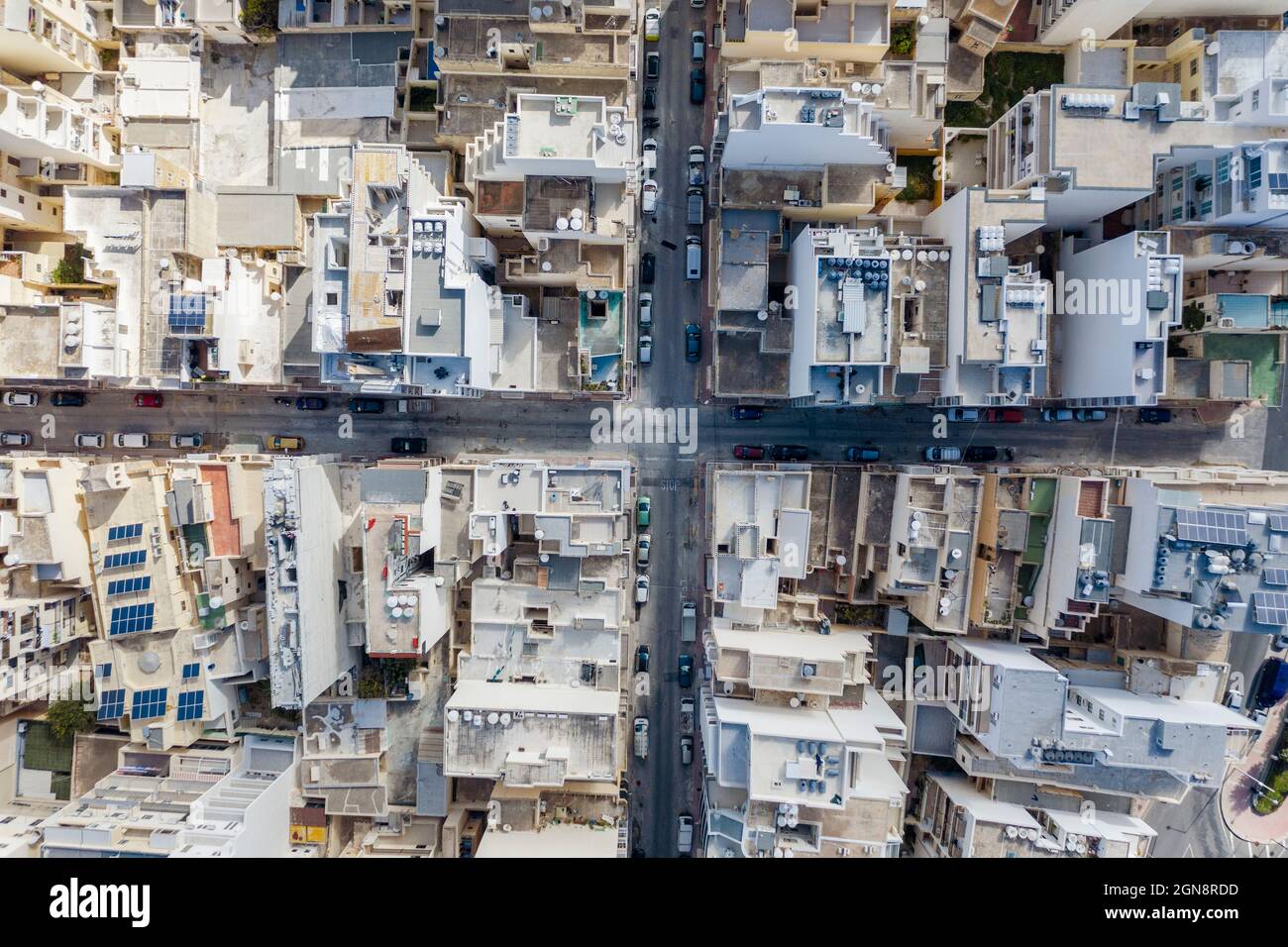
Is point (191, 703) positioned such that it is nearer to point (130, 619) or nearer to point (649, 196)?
point (130, 619)

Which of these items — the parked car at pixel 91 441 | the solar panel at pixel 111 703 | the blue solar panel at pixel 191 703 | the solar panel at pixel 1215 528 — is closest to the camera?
the solar panel at pixel 1215 528

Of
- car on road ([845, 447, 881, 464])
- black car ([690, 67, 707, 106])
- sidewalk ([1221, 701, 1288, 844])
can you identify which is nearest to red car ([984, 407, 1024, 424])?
car on road ([845, 447, 881, 464])

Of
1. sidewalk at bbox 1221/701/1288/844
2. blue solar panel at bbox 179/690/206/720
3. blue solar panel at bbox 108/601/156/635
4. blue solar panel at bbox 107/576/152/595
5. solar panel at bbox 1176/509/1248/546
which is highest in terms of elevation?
solar panel at bbox 1176/509/1248/546

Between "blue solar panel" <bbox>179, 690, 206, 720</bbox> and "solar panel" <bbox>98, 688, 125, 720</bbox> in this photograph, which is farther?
"blue solar panel" <bbox>179, 690, 206, 720</bbox>

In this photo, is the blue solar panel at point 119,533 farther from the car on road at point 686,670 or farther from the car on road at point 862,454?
the car on road at point 862,454

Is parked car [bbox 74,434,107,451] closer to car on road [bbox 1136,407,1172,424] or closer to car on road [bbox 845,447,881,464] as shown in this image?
car on road [bbox 845,447,881,464]

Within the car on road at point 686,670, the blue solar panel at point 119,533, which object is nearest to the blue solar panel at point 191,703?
the blue solar panel at point 119,533
